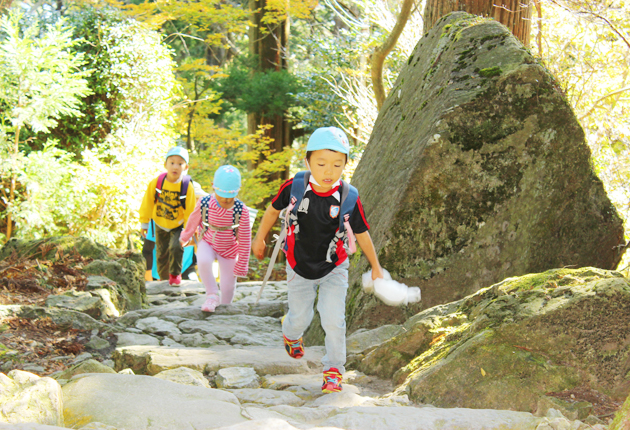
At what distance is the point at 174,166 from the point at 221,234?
162 cm

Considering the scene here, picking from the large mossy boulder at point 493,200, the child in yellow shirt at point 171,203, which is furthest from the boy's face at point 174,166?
the large mossy boulder at point 493,200

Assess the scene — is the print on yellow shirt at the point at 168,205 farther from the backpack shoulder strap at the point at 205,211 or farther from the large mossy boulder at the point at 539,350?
the large mossy boulder at the point at 539,350

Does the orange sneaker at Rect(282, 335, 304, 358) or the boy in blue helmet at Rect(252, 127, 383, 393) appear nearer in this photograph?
the boy in blue helmet at Rect(252, 127, 383, 393)

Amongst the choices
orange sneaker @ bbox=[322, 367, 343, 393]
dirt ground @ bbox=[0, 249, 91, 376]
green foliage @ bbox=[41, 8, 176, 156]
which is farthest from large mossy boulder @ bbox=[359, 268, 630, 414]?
green foliage @ bbox=[41, 8, 176, 156]

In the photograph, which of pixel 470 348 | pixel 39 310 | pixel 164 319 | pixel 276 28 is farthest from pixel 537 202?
pixel 276 28

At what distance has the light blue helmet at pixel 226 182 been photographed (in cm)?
557

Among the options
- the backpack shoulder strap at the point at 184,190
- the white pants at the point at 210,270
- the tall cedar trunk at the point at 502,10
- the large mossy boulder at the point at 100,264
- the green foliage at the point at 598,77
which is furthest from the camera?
the green foliage at the point at 598,77

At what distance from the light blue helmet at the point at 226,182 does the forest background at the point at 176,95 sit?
309cm

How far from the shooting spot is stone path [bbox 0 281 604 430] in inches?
91.4

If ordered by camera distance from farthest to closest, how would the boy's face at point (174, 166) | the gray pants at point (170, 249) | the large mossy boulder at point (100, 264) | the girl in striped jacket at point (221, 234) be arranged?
the gray pants at point (170, 249), the boy's face at point (174, 166), the large mossy boulder at point (100, 264), the girl in striped jacket at point (221, 234)

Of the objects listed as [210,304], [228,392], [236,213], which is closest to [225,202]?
[236,213]

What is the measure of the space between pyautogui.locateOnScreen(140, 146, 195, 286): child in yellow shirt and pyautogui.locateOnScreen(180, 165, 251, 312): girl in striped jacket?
128cm

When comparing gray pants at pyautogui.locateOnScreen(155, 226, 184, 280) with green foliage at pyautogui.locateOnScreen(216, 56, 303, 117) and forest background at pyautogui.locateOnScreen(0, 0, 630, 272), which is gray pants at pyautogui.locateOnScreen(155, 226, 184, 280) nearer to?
forest background at pyautogui.locateOnScreen(0, 0, 630, 272)

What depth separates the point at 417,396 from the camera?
116 inches
